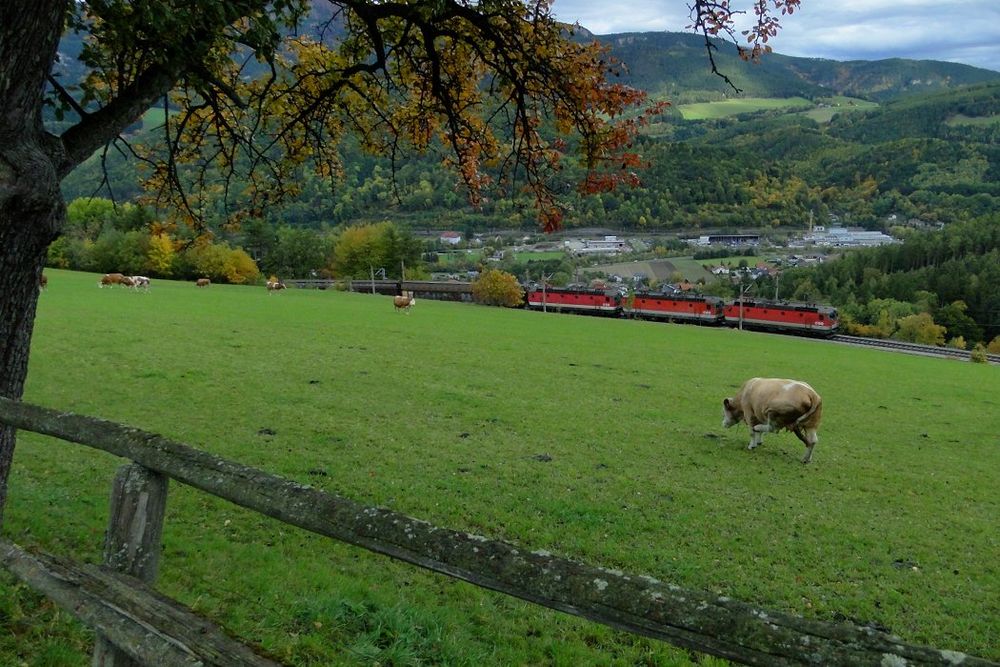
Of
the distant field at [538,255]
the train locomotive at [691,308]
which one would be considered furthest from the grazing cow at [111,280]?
the distant field at [538,255]

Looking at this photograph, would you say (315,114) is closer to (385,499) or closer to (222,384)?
(385,499)

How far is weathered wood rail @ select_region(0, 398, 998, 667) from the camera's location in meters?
1.62

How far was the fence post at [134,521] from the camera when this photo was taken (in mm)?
2721

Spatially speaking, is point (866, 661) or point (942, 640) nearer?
point (866, 661)

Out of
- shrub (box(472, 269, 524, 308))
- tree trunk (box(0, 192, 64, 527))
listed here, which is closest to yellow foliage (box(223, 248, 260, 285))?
shrub (box(472, 269, 524, 308))

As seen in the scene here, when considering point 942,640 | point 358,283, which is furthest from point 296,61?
point 358,283

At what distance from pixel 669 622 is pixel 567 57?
649 centimetres

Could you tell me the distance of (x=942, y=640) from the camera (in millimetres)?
5617

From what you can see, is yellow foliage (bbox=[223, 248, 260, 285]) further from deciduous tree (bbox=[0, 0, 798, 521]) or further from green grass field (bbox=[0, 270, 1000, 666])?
deciduous tree (bbox=[0, 0, 798, 521])

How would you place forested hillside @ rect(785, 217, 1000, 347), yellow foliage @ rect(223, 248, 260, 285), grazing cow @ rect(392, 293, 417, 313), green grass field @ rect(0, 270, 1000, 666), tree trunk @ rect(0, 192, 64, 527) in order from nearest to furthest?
tree trunk @ rect(0, 192, 64, 527), green grass field @ rect(0, 270, 1000, 666), grazing cow @ rect(392, 293, 417, 313), yellow foliage @ rect(223, 248, 260, 285), forested hillside @ rect(785, 217, 1000, 347)

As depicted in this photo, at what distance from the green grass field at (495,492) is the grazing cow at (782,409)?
50cm

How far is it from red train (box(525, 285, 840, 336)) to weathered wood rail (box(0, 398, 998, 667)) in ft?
200

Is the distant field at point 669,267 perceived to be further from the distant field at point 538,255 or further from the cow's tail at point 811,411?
the cow's tail at point 811,411

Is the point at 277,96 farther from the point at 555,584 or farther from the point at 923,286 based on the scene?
the point at 923,286
